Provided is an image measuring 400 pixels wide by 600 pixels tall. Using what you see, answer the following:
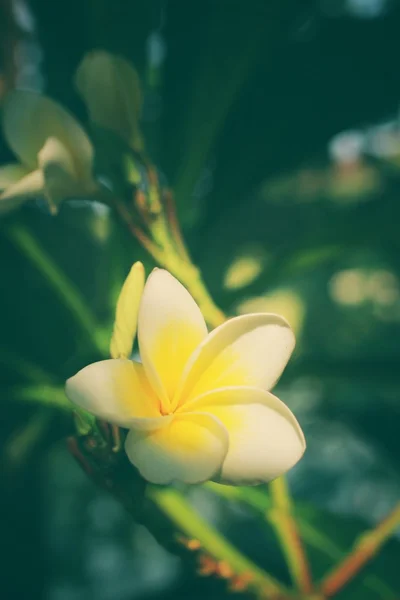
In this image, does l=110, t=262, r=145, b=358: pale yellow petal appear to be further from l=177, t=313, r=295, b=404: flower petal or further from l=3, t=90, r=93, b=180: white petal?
A: l=3, t=90, r=93, b=180: white petal

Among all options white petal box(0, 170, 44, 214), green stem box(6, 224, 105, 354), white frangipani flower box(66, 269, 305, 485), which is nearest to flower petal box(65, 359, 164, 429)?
white frangipani flower box(66, 269, 305, 485)

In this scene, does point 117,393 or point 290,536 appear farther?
point 290,536

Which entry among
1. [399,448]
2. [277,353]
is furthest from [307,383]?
[277,353]

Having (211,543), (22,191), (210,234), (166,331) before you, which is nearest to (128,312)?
(166,331)

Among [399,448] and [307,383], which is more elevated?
[307,383]

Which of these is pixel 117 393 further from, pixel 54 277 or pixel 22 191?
pixel 54 277

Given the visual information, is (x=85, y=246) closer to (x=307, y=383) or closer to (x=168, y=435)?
(x=307, y=383)
